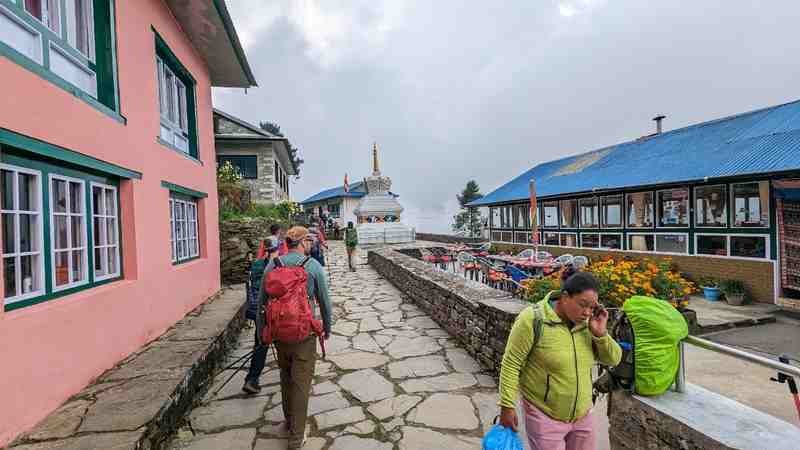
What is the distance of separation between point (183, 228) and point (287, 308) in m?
5.07

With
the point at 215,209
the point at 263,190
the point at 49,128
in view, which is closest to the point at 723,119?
the point at 215,209

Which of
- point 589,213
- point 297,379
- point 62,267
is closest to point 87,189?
point 62,267

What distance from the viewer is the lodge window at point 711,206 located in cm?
997

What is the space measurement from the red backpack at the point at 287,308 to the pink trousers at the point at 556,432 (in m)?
1.76

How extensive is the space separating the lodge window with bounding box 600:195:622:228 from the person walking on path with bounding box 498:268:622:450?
13.0m

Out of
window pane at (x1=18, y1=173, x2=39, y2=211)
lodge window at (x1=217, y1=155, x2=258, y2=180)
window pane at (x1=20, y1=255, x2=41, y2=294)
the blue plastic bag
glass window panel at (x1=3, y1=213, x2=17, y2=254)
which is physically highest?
lodge window at (x1=217, y1=155, x2=258, y2=180)

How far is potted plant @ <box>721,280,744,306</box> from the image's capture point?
8.74 meters

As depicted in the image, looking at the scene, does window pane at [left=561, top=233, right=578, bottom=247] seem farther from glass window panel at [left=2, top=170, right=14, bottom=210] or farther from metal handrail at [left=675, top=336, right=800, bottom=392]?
glass window panel at [left=2, top=170, right=14, bottom=210]

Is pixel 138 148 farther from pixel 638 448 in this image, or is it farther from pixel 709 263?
pixel 709 263

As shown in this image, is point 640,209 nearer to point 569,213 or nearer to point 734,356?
point 569,213

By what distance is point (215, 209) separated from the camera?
8.50 meters

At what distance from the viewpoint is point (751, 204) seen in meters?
9.35

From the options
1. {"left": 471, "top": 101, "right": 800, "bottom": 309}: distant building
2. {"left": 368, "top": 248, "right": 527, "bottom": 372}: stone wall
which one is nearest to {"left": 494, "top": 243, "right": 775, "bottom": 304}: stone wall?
{"left": 471, "top": 101, "right": 800, "bottom": 309}: distant building

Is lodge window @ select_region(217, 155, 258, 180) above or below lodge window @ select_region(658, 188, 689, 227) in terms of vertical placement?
above
